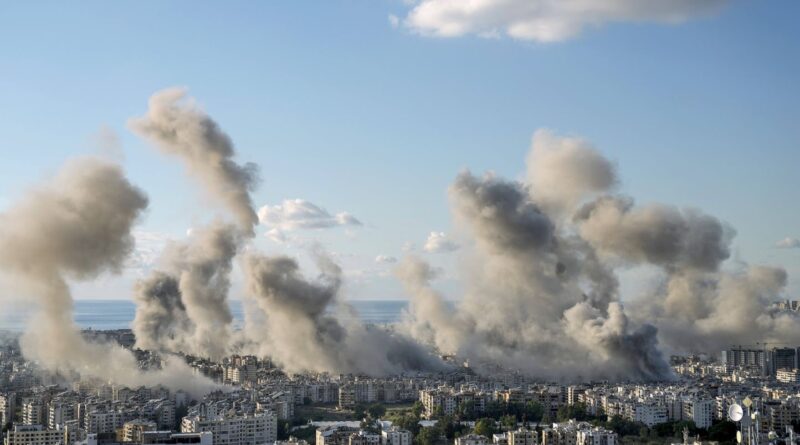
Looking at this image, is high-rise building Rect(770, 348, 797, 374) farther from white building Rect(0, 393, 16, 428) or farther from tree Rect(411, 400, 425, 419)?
white building Rect(0, 393, 16, 428)

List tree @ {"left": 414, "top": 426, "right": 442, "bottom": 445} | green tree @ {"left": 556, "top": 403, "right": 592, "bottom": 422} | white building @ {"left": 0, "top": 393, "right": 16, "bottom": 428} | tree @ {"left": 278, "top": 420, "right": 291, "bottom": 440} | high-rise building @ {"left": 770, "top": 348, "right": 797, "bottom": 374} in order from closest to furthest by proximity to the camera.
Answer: tree @ {"left": 414, "top": 426, "right": 442, "bottom": 445} < tree @ {"left": 278, "top": 420, "right": 291, "bottom": 440} < green tree @ {"left": 556, "top": 403, "right": 592, "bottom": 422} < white building @ {"left": 0, "top": 393, "right": 16, "bottom": 428} < high-rise building @ {"left": 770, "top": 348, "right": 797, "bottom": 374}

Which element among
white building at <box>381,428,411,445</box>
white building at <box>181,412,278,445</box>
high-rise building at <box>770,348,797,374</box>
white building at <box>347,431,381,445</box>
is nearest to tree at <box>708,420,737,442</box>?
white building at <box>381,428,411,445</box>

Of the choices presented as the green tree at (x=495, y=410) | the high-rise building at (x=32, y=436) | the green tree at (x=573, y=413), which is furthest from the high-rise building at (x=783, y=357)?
the high-rise building at (x=32, y=436)

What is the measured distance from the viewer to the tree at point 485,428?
2203 centimetres

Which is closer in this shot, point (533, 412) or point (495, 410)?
point (533, 412)

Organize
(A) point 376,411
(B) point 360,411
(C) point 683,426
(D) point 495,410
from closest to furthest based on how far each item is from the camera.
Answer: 1. (C) point 683,426
2. (D) point 495,410
3. (A) point 376,411
4. (B) point 360,411

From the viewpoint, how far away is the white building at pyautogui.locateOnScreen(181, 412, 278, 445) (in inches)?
835

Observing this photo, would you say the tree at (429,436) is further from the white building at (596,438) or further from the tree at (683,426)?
the tree at (683,426)

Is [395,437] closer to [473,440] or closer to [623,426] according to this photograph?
[473,440]

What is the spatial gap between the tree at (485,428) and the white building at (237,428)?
4211 mm

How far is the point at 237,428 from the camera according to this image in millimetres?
21672

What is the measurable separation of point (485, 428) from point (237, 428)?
5.08 meters

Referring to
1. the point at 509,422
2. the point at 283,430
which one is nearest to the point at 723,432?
the point at 509,422

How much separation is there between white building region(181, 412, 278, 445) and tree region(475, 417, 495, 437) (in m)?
4.21
